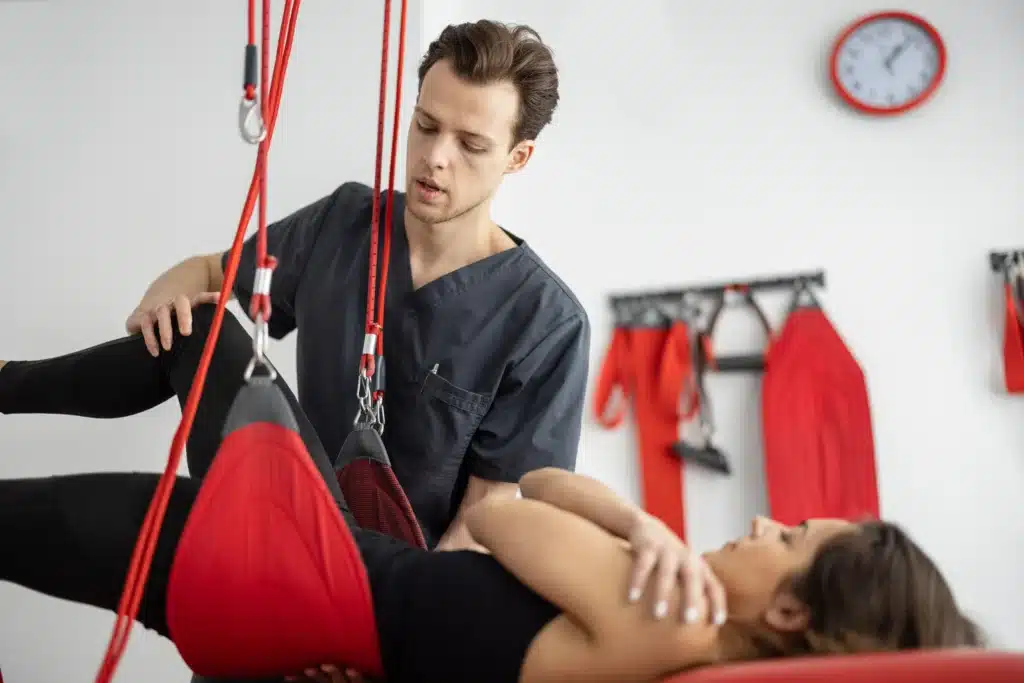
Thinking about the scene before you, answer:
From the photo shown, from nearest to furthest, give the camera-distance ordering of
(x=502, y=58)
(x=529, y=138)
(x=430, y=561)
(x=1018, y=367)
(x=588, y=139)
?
(x=430, y=561) < (x=502, y=58) < (x=529, y=138) < (x=1018, y=367) < (x=588, y=139)

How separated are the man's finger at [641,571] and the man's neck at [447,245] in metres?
0.87

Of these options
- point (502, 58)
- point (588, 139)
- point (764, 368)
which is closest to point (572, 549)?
point (502, 58)

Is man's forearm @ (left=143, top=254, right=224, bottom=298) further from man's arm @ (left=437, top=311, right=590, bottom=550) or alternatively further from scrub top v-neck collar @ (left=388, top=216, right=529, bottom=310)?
man's arm @ (left=437, top=311, right=590, bottom=550)

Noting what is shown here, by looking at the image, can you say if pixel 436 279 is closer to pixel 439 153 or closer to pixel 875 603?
pixel 439 153

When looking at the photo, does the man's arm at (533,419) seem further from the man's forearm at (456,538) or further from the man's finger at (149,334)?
the man's finger at (149,334)

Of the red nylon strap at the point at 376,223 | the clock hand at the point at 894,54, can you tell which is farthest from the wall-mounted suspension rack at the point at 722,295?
the red nylon strap at the point at 376,223

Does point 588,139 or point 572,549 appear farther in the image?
point 588,139

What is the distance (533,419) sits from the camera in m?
1.64

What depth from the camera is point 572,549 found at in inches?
37.8

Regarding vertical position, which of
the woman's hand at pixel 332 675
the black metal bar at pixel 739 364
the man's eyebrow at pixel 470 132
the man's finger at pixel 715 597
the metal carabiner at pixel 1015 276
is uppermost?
the man's eyebrow at pixel 470 132

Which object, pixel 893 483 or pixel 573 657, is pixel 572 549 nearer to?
pixel 573 657

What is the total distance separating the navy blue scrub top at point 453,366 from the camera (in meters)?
1.65

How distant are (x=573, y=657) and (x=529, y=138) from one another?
100cm

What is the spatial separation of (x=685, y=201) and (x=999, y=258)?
29.6 inches
